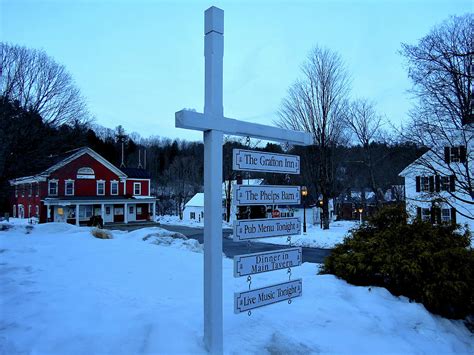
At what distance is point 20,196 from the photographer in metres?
43.8

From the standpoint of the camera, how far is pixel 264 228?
4.44 meters

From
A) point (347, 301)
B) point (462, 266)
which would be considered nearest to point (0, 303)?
point (347, 301)

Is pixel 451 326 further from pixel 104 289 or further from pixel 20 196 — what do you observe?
pixel 20 196

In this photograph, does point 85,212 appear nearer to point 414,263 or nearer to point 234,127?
point 414,263

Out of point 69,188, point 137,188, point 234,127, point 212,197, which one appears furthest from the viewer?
point 137,188

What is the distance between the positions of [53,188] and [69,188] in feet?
5.61

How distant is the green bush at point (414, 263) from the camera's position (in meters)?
6.01

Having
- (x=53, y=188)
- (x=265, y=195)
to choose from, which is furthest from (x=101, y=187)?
(x=265, y=195)

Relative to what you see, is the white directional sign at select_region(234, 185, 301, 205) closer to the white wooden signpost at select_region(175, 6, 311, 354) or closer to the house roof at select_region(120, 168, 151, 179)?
the white wooden signpost at select_region(175, 6, 311, 354)

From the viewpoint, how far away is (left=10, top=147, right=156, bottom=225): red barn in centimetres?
3959

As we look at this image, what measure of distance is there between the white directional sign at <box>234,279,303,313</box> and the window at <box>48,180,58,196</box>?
1611 inches

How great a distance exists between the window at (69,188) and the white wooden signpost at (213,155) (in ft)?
137

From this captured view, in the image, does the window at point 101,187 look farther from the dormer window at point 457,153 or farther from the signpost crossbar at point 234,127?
the signpost crossbar at point 234,127

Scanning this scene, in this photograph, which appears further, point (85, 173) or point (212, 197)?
point (85, 173)
